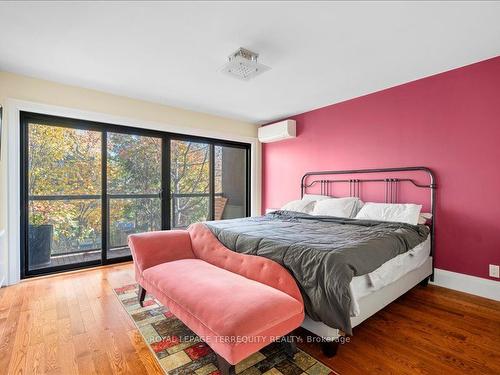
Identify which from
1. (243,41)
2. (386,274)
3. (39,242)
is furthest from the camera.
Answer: (39,242)

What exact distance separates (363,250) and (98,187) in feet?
10.8

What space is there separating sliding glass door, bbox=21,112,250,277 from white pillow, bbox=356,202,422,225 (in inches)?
103

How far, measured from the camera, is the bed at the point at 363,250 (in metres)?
1.57

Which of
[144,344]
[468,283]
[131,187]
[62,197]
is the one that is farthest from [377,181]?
[62,197]

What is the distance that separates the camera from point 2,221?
2748mm

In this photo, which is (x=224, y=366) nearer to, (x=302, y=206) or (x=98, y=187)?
(x=302, y=206)

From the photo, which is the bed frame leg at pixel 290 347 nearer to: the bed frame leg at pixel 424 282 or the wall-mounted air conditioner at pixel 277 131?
the bed frame leg at pixel 424 282

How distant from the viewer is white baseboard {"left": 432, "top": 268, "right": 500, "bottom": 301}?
8.00 ft

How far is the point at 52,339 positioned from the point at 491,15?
3828mm

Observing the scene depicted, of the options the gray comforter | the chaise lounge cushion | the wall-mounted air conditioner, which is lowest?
the chaise lounge cushion

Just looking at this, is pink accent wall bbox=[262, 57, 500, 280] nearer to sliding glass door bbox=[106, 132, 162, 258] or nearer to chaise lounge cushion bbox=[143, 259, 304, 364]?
chaise lounge cushion bbox=[143, 259, 304, 364]

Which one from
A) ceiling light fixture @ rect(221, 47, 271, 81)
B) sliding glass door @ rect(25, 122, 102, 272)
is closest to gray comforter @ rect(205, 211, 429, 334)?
ceiling light fixture @ rect(221, 47, 271, 81)

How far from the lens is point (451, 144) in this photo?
273cm

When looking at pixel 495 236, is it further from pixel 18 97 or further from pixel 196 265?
pixel 18 97
